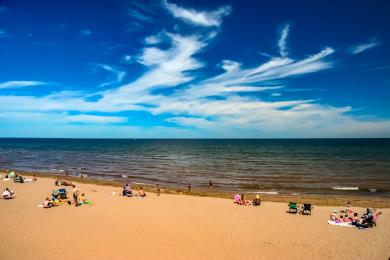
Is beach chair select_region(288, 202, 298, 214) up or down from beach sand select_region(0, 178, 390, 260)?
up

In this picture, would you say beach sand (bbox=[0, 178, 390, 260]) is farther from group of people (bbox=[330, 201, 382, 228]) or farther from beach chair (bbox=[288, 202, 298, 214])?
beach chair (bbox=[288, 202, 298, 214])

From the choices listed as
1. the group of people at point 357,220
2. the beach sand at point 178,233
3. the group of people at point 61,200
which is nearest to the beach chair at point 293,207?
the beach sand at point 178,233

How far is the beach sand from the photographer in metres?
13.5

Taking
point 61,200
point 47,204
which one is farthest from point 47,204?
point 61,200

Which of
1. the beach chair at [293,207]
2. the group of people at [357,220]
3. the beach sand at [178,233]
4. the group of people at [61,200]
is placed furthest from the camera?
the group of people at [61,200]

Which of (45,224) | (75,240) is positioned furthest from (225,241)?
(45,224)

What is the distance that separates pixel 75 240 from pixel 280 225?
1155 cm

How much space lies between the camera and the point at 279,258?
1311 centimetres

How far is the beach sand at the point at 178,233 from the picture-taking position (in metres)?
13.5

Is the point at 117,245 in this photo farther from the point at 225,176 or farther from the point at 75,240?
the point at 225,176

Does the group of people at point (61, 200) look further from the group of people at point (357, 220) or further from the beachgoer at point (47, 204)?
the group of people at point (357, 220)

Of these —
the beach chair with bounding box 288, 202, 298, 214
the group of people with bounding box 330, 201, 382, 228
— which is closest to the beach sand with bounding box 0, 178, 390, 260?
the group of people with bounding box 330, 201, 382, 228

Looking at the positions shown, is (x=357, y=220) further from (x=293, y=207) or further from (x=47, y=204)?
(x=47, y=204)

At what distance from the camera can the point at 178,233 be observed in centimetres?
1619
